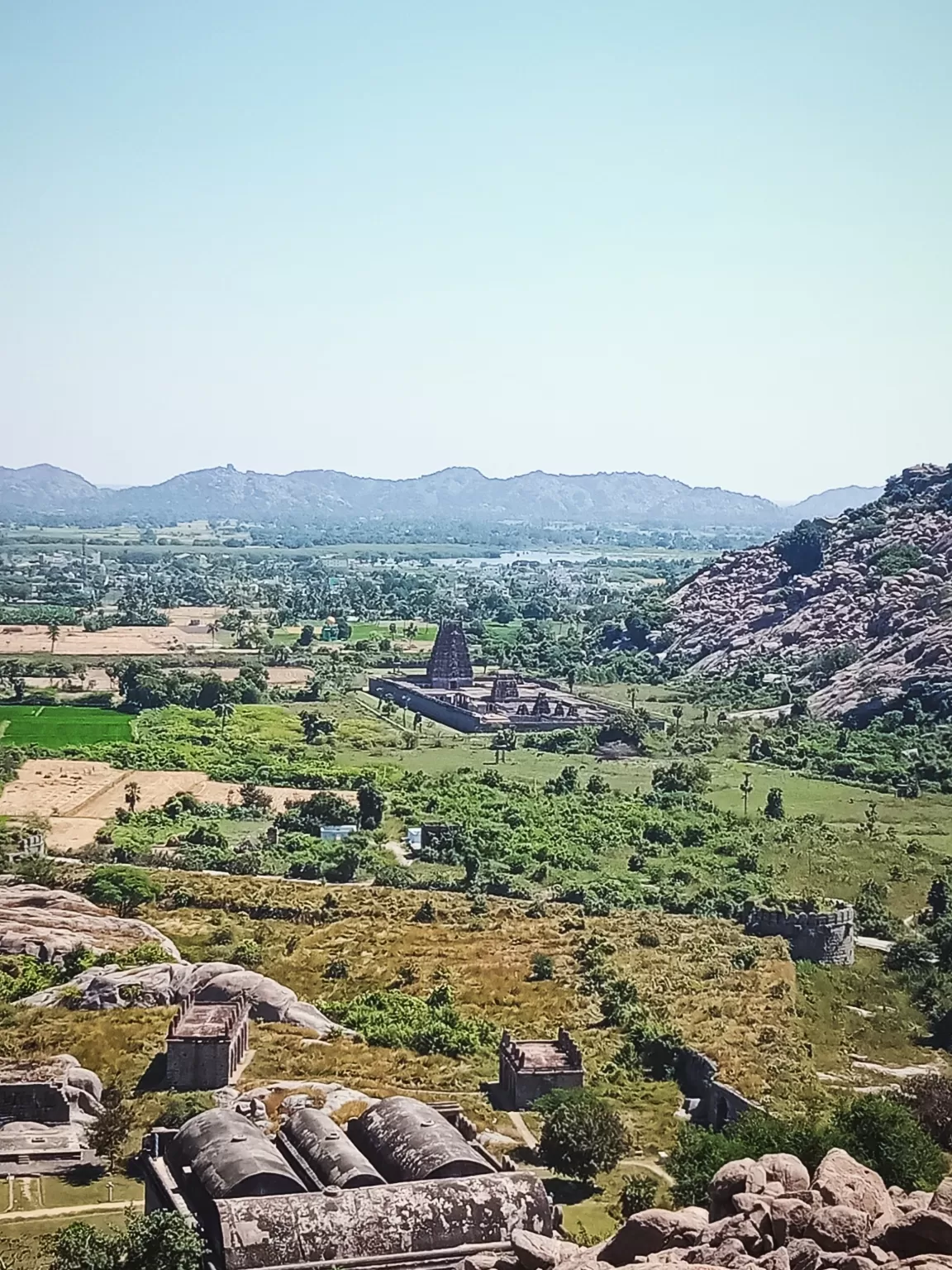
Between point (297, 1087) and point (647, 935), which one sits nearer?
point (297, 1087)

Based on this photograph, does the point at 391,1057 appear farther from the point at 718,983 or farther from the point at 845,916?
the point at 845,916

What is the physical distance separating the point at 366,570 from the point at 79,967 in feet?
475

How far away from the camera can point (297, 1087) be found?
28.8m

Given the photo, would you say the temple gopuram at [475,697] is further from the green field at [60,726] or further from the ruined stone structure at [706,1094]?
the ruined stone structure at [706,1094]

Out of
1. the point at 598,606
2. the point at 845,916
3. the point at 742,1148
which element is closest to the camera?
the point at 742,1148

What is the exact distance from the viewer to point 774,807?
5569 centimetres

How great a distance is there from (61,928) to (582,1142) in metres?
15.6

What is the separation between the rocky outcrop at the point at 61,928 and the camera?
120 ft

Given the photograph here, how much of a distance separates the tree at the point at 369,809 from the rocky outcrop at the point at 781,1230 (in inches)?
1308

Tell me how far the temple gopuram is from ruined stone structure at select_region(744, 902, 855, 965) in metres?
32.0

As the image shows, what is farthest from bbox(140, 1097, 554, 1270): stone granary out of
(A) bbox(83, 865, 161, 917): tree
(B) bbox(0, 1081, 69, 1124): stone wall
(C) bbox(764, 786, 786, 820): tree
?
(C) bbox(764, 786, 786, 820): tree

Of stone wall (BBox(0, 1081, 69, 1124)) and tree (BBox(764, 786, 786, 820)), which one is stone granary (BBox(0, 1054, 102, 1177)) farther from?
tree (BBox(764, 786, 786, 820))

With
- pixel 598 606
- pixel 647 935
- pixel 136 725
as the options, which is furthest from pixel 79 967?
pixel 598 606

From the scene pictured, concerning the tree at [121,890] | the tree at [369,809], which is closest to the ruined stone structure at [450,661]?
the tree at [369,809]
